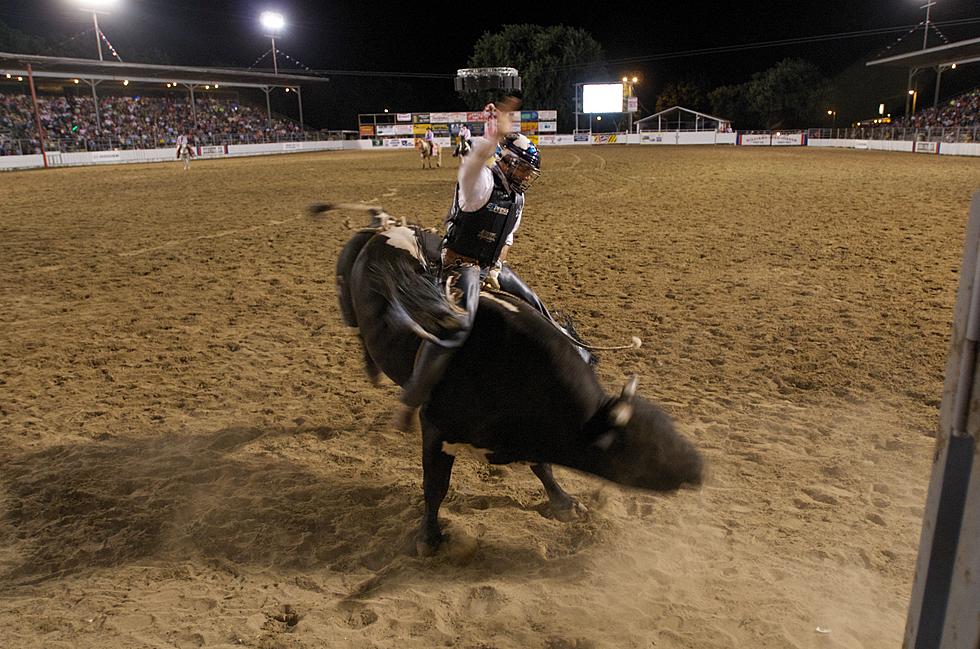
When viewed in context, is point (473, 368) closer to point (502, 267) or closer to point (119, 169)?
point (502, 267)

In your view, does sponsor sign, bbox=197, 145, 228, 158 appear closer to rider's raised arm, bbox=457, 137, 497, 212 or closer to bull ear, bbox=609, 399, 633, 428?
rider's raised arm, bbox=457, 137, 497, 212

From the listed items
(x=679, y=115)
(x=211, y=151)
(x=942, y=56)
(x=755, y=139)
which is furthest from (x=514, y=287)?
(x=679, y=115)

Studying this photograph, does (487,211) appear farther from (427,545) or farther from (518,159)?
(427,545)

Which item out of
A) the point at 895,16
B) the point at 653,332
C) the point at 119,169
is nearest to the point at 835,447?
the point at 653,332

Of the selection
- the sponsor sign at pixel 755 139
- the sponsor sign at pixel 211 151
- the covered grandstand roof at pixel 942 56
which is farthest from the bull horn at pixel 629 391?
the sponsor sign at pixel 755 139

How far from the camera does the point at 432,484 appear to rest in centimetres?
363

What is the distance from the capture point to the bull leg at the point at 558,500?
397 centimetres

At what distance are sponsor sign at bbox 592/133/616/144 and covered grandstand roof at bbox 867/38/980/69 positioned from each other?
68.1ft

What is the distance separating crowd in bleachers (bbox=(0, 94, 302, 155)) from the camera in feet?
125

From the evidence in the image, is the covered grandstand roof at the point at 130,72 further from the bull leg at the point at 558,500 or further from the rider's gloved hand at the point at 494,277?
the bull leg at the point at 558,500

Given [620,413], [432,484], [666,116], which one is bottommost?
[432,484]

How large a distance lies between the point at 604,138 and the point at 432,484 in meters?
60.9

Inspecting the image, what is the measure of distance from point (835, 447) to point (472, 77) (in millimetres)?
72521

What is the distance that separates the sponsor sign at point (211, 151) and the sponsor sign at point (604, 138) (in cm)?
3250
